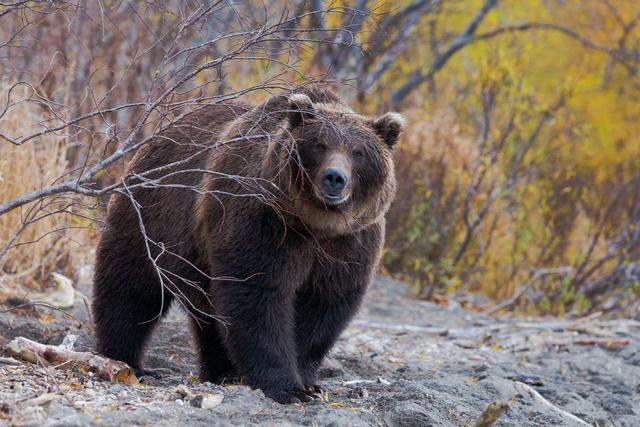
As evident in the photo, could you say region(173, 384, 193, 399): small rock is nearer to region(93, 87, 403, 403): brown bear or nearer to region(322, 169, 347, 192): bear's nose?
region(93, 87, 403, 403): brown bear

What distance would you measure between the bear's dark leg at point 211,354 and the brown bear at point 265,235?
15 mm

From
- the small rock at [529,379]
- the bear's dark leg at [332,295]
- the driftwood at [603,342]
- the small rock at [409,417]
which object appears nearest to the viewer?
the small rock at [409,417]

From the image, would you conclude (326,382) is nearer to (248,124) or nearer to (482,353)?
(248,124)

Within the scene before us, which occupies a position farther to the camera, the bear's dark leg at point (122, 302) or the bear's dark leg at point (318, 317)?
the bear's dark leg at point (122, 302)

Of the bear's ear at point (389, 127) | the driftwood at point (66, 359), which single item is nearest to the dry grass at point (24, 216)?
the driftwood at point (66, 359)

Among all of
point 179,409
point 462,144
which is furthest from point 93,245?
point 462,144

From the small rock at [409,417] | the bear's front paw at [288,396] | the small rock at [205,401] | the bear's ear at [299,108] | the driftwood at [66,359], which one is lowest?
the driftwood at [66,359]

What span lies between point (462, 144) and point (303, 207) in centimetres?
696

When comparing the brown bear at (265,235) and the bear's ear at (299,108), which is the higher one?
the bear's ear at (299,108)

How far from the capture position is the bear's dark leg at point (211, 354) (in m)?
6.22

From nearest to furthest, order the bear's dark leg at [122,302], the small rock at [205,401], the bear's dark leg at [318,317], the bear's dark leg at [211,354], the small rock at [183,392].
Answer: the small rock at [205,401] → the small rock at [183,392] → the bear's dark leg at [318,317] → the bear's dark leg at [122,302] → the bear's dark leg at [211,354]

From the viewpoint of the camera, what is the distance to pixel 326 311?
560cm

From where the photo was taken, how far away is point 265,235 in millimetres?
5227

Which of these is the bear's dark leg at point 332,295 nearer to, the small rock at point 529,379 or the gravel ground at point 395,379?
the gravel ground at point 395,379
